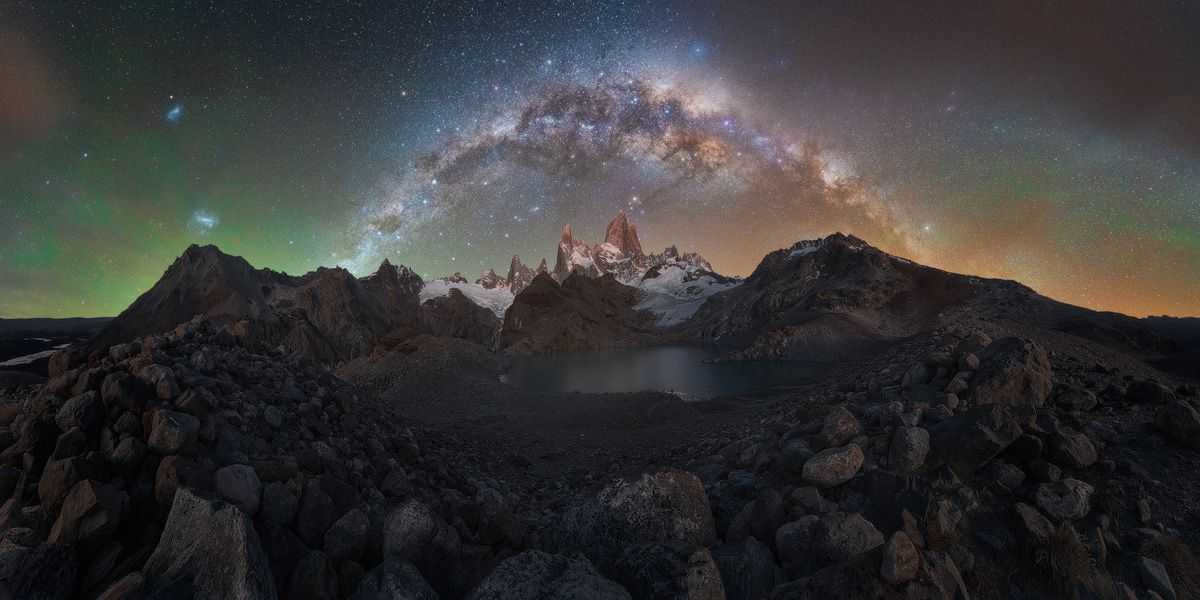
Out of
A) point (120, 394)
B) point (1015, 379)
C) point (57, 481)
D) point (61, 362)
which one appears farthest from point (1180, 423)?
point (61, 362)

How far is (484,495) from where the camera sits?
778cm

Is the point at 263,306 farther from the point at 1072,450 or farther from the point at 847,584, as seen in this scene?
the point at 1072,450

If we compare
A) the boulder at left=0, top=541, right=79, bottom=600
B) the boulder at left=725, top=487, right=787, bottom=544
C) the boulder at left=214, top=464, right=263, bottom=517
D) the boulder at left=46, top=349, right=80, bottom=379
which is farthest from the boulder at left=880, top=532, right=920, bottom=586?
the boulder at left=46, top=349, right=80, bottom=379

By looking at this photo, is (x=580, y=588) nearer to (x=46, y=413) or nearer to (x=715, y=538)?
(x=715, y=538)

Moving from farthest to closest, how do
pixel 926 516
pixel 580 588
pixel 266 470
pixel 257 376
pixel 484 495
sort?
pixel 257 376, pixel 484 495, pixel 266 470, pixel 926 516, pixel 580 588

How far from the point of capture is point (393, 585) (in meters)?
3.65

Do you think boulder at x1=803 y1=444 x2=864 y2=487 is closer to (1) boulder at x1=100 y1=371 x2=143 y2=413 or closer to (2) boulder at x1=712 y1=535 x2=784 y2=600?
(2) boulder at x1=712 y1=535 x2=784 y2=600

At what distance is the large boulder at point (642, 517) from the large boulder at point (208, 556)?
3.08 m

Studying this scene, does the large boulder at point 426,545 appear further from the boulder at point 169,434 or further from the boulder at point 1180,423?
the boulder at point 1180,423

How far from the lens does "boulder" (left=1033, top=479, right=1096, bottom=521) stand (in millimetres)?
4531

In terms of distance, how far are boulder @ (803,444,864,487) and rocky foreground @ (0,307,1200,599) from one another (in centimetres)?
3

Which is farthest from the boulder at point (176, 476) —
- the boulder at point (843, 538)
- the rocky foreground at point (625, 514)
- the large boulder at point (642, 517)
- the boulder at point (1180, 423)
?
the boulder at point (1180, 423)

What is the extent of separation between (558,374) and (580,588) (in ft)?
186

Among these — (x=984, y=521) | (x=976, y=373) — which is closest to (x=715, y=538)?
(x=984, y=521)
